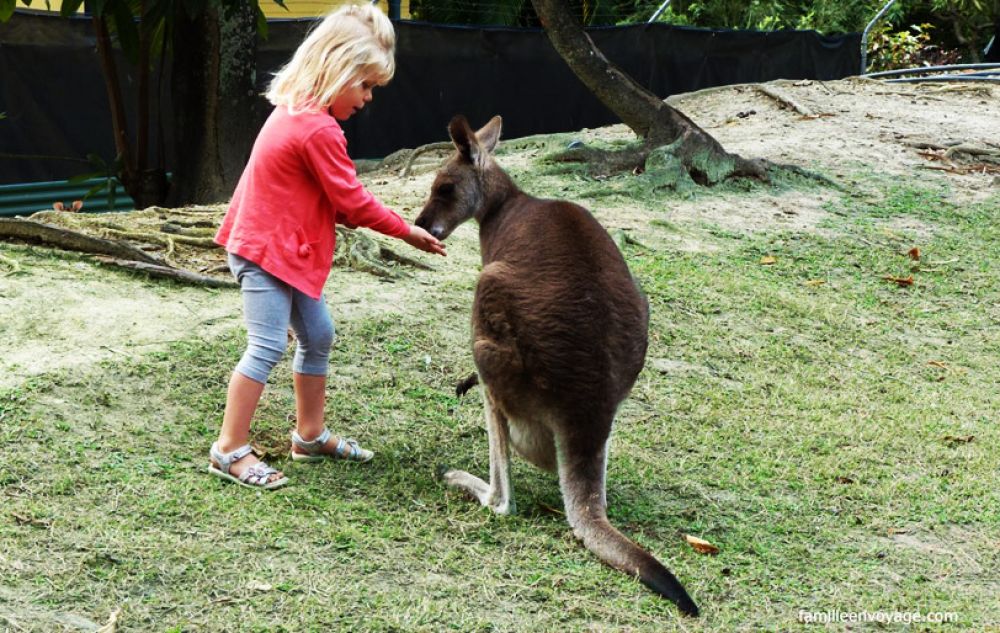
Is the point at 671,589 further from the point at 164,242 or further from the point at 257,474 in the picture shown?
the point at 164,242

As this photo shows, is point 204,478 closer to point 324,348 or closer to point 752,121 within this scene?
point 324,348

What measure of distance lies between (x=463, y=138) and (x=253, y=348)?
129 cm

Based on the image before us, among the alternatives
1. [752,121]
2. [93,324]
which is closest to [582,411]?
[93,324]

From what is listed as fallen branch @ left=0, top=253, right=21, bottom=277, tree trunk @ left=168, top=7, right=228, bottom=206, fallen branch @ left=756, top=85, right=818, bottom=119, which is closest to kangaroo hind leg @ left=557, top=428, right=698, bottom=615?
fallen branch @ left=0, top=253, right=21, bottom=277

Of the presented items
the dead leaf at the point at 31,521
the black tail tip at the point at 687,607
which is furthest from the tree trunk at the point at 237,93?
the black tail tip at the point at 687,607

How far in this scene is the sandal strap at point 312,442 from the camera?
4461mm

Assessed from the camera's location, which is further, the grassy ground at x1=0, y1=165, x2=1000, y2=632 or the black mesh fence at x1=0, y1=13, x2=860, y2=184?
the black mesh fence at x1=0, y1=13, x2=860, y2=184

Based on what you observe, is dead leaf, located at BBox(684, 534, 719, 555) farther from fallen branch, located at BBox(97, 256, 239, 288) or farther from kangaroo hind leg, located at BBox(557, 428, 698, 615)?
fallen branch, located at BBox(97, 256, 239, 288)

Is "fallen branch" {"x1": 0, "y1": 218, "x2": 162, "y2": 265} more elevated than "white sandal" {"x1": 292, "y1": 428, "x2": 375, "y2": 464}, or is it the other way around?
"fallen branch" {"x1": 0, "y1": 218, "x2": 162, "y2": 265}

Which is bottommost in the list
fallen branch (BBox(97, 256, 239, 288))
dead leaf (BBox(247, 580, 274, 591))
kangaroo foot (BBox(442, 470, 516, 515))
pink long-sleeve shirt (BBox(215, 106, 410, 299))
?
kangaroo foot (BBox(442, 470, 516, 515))

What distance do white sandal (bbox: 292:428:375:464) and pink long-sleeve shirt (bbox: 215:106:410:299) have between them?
0.63 metres

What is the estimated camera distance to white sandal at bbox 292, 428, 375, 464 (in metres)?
4.46

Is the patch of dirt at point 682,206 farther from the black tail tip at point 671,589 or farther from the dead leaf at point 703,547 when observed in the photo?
the black tail tip at point 671,589

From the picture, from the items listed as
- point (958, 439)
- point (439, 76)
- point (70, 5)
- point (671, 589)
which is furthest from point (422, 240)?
point (439, 76)
